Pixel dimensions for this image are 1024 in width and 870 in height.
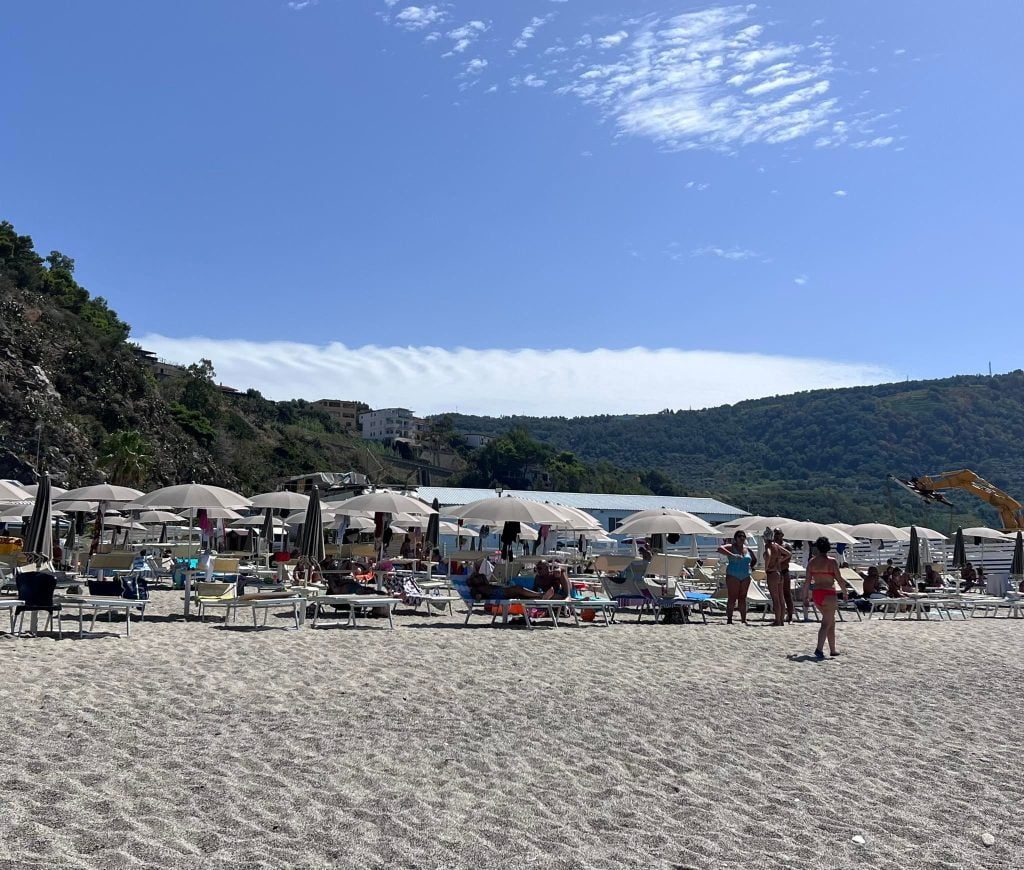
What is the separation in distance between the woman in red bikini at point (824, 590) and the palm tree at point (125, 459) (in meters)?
36.9

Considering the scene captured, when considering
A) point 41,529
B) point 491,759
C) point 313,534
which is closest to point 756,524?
point 313,534

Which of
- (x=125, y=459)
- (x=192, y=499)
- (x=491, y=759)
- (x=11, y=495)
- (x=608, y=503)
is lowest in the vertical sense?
(x=491, y=759)

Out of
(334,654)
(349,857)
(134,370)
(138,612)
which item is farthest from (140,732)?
(134,370)

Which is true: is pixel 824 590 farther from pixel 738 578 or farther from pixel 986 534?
pixel 986 534

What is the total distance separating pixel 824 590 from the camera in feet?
36.1

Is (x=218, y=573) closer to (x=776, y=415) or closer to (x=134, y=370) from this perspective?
(x=134, y=370)

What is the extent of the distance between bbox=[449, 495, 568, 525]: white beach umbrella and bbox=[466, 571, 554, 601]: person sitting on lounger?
2.95 feet

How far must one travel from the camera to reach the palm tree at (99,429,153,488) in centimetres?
4297

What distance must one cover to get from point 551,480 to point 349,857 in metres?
87.0

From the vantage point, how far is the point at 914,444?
114 meters

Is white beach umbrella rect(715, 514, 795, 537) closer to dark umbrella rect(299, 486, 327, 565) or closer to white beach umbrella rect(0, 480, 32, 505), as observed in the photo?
dark umbrella rect(299, 486, 327, 565)

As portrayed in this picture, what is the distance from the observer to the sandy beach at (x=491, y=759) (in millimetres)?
4383

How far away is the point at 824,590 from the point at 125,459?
37.9 m

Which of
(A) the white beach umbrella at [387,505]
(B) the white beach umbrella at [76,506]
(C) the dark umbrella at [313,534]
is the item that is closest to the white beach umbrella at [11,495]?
(B) the white beach umbrella at [76,506]
